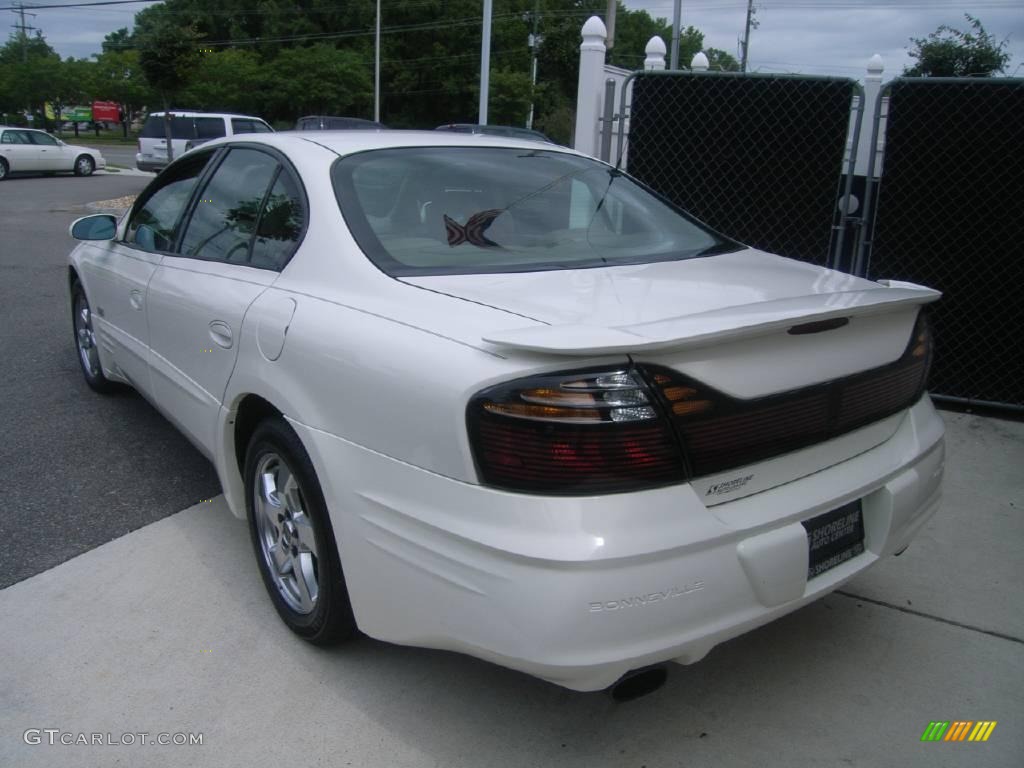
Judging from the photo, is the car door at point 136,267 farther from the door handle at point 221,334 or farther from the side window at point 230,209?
the door handle at point 221,334

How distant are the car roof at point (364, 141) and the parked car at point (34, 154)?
968 inches

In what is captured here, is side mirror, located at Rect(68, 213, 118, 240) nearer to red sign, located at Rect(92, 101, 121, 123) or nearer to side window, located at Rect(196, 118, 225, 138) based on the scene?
side window, located at Rect(196, 118, 225, 138)

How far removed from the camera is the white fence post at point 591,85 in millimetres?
6227

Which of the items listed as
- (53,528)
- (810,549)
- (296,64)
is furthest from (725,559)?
(296,64)

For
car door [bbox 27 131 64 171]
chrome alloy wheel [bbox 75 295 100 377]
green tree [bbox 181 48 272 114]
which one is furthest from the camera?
green tree [bbox 181 48 272 114]

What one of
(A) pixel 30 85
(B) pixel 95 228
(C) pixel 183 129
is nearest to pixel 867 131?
(B) pixel 95 228

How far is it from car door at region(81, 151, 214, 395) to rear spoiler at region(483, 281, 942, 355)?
242 centimetres

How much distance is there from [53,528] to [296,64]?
1989 inches

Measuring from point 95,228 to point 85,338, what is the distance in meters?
1.21

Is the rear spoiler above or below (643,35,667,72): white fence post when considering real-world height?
below

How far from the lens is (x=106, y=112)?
244 ft

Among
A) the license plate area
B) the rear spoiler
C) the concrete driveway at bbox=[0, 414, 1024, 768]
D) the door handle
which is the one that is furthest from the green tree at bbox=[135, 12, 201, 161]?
the license plate area

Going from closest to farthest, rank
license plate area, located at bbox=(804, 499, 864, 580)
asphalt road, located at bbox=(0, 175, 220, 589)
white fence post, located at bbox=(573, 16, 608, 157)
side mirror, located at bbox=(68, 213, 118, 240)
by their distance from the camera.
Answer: license plate area, located at bbox=(804, 499, 864, 580) → asphalt road, located at bbox=(0, 175, 220, 589) → side mirror, located at bbox=(68, 213, 118, 240) → white fence post, located at bbox=(573, 16, 608, 157)

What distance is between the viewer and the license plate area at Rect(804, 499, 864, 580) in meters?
2.28
